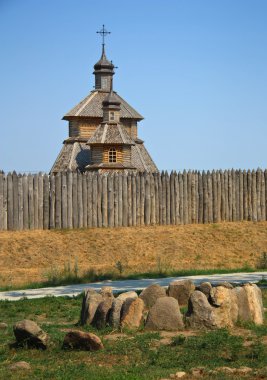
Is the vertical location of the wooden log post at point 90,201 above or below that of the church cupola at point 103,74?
below

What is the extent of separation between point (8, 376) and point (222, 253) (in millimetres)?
16527

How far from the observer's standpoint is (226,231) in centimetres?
2591

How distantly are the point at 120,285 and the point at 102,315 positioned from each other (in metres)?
5.53

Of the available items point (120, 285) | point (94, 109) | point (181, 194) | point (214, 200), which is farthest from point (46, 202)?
point (94, 109)

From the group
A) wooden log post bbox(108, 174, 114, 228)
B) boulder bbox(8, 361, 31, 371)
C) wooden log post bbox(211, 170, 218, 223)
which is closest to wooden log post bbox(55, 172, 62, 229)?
wooden log post bbox(108, 174, 114, 228)

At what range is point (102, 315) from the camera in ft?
34.3

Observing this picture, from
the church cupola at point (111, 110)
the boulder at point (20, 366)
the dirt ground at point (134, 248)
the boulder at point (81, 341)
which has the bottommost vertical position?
the boulder at point (20, 366)

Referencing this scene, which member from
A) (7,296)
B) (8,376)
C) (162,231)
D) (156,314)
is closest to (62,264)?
(162,231)

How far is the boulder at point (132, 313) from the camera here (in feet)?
33.8

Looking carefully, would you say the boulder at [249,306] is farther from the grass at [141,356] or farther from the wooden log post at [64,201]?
the wooden log post at [64,201]

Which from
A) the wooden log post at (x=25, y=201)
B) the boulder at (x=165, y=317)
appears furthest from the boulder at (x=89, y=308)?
the wooden log post at (x=25, y=201)

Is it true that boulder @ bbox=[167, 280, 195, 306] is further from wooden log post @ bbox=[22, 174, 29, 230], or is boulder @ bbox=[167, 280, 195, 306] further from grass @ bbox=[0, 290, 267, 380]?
wooden log post @ bbox=[22, 174, 29, 230]

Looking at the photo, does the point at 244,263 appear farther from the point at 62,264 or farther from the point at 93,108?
the point at 93,108

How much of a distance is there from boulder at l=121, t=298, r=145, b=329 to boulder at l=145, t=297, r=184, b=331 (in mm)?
156
